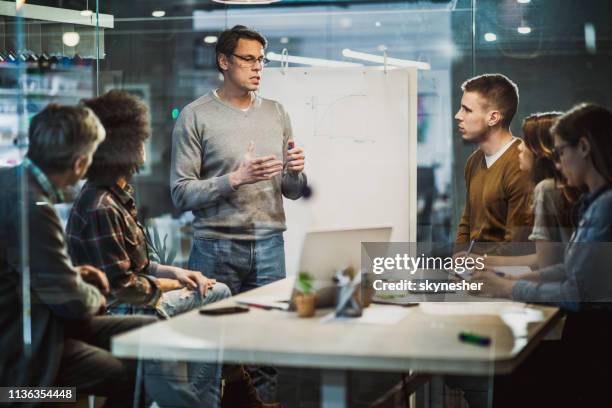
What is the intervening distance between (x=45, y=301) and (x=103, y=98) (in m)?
0.81

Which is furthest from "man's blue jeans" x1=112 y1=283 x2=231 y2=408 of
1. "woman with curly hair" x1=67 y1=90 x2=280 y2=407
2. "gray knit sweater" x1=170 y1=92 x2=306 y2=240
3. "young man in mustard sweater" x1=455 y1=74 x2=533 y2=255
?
"young man in mustard sweater" x1=455 y1=74 x2=533 y2=255

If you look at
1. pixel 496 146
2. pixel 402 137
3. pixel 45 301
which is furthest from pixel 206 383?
pixel 496 146

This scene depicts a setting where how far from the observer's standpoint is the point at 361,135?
118 inches

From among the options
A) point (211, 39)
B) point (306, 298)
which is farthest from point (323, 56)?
point (306, 298)

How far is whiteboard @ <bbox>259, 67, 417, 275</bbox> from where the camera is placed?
9.78 ft

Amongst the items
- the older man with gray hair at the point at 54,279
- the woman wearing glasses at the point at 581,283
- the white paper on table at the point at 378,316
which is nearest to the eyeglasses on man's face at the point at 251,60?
the older man with gray hair at the point at 54,279

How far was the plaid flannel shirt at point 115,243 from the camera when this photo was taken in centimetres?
292

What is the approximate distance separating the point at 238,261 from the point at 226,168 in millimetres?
362

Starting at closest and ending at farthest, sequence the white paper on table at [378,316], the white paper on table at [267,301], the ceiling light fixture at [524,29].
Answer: the white paper on table at [378,316] < the white paper on table at [267,301] < the ceiling light fixture at [524,29]

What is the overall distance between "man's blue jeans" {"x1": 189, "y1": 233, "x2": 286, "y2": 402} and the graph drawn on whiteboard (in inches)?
18.2

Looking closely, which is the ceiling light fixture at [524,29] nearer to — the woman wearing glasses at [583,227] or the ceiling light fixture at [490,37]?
the ceiling light fixture at [490,37]

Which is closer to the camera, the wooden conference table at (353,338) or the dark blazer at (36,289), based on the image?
the wooden conference table at (353,338)

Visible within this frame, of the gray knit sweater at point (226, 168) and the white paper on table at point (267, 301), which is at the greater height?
the gray knit sweater at point (226, 168)

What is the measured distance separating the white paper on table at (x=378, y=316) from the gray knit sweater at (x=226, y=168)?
1.63ft
